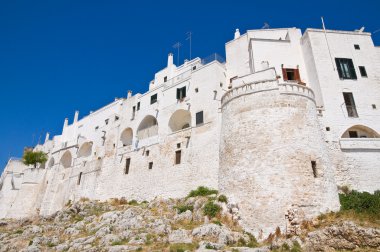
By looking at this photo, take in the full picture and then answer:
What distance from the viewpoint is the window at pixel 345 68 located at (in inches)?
1013

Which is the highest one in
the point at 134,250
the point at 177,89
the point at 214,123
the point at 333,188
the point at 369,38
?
the point at 369,38

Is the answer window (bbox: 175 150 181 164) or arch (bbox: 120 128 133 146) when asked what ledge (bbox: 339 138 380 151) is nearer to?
window (bbox: 175 150 181 164)

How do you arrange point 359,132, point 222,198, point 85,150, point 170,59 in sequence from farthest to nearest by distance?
point 85,150 < point 170,59 < point 359,132 < point 222,198

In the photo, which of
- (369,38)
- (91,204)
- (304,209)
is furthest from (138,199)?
(369,38)

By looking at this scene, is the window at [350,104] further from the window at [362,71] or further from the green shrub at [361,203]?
the green shrub at [361,203]

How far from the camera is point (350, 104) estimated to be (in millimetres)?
24828

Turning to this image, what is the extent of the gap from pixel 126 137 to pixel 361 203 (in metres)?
26.6

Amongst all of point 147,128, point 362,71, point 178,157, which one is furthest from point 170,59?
point 362,71

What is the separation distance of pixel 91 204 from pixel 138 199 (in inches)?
177

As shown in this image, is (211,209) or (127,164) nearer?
(211,209)

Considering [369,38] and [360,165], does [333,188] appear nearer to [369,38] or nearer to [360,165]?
[360,165]

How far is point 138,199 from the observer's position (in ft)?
96.4

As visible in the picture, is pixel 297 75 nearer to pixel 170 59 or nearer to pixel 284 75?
pixel 284 75

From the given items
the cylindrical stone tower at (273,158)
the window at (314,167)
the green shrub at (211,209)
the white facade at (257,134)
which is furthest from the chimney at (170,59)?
the window at (314,167)
